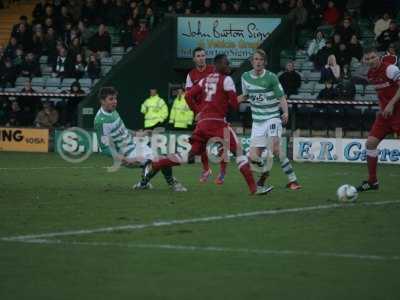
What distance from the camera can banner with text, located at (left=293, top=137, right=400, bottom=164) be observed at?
78.4 feet

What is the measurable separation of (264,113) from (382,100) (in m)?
1.81

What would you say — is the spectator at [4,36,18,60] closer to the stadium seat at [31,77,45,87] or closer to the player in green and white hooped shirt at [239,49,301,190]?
the stadium seat at [31,77,45,87]

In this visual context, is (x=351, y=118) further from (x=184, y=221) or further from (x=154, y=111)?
(x=184, y=221)

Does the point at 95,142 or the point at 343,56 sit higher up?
the point at 343,56

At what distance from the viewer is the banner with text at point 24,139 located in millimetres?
27875

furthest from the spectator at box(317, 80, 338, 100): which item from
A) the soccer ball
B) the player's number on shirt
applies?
the soccer ball

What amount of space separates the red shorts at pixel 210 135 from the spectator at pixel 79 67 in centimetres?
1485

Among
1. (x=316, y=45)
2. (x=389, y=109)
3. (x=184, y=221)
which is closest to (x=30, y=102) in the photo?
(x=316, y=45)

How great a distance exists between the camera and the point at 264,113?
52.3 feet

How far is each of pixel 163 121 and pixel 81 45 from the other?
Result: 14.7 feet

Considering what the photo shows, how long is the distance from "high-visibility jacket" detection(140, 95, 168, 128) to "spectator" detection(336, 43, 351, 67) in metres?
4.43

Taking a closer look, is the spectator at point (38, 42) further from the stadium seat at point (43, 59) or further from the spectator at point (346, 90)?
the spectator at point (346, 90)

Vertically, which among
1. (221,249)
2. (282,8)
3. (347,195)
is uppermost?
(282,8)

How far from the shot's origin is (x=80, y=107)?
2811 centimetres
